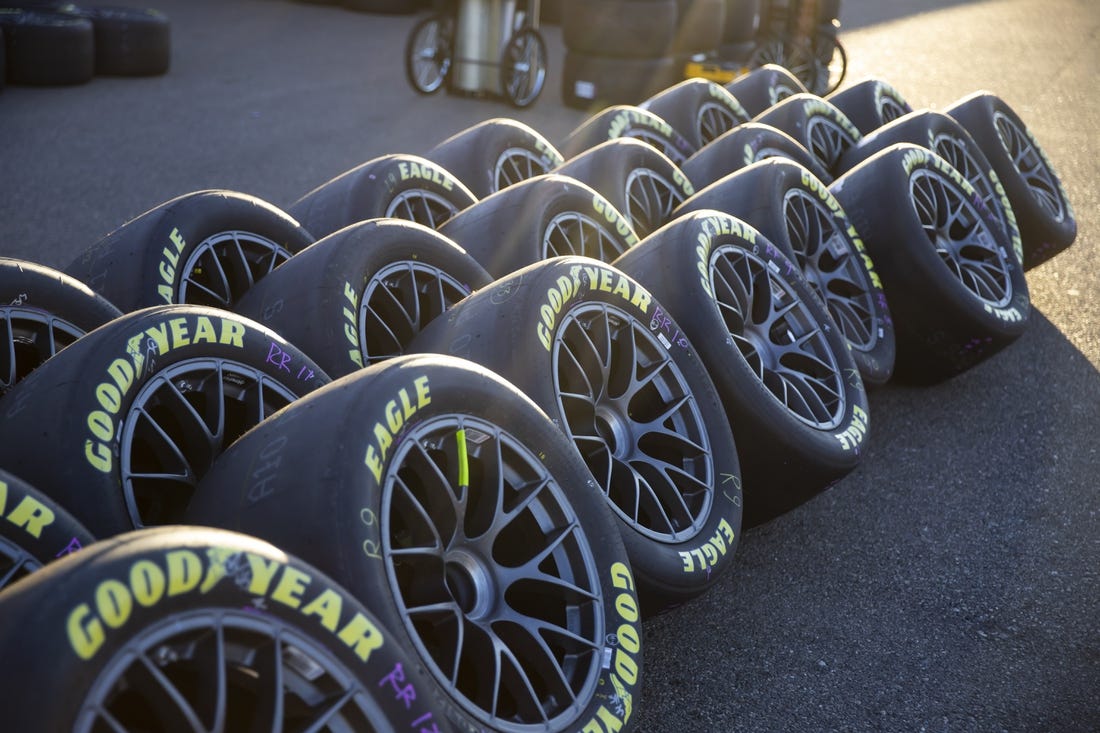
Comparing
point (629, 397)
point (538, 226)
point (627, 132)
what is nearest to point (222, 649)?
point (629, 397)

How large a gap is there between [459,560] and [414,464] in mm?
284

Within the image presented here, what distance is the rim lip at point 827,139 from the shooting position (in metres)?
6.21

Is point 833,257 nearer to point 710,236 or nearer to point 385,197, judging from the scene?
point 710,236

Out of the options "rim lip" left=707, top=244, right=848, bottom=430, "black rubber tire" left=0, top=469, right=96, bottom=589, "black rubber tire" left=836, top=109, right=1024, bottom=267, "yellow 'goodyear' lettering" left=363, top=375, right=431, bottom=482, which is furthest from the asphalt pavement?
"black rubber tire" left=0, top=469, right=96, bottom=589

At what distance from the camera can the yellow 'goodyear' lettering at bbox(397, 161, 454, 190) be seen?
4.57 m

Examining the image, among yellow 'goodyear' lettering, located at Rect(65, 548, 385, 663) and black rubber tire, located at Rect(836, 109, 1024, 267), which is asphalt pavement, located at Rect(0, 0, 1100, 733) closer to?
black rubber tire, located at Rect(836, 109, 1024, 267)

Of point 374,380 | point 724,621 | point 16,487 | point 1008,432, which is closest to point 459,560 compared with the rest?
point 374,380

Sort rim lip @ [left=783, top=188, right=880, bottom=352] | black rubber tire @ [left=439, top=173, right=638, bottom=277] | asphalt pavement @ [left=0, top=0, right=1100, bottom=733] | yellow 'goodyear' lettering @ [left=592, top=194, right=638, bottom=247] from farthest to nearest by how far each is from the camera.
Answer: rim lip @ [left=783, top=188, right=880, bottom=352] < yellow 'goodyear' lettering @ [left=592, top=194, right=638, bottom=247] < black rubber tire @ [left=439, top=173, right=638, bottom=277] < asphalt pavement @ [left=0, top=0, right=1100, bottom=733]

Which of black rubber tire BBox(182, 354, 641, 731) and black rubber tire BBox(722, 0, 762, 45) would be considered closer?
black rubber tire BBox(182, 354, 641, 731)

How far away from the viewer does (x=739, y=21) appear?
1160 centimetres

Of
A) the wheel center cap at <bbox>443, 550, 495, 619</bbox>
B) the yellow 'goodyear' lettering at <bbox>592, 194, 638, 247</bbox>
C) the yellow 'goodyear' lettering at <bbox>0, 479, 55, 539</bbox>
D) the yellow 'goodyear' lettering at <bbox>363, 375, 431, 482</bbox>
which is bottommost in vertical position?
the wheel center cap at <bbox>443, 550, 495, 619</bbox>

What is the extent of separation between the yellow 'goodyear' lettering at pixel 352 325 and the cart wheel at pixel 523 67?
732cm

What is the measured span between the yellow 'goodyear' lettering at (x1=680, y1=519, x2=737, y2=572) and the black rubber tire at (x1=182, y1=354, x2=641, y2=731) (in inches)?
15.6

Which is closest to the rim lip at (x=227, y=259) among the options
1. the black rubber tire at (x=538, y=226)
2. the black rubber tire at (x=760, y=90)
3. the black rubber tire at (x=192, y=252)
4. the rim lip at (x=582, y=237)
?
the black rubber tire at (x=192, y=252)
